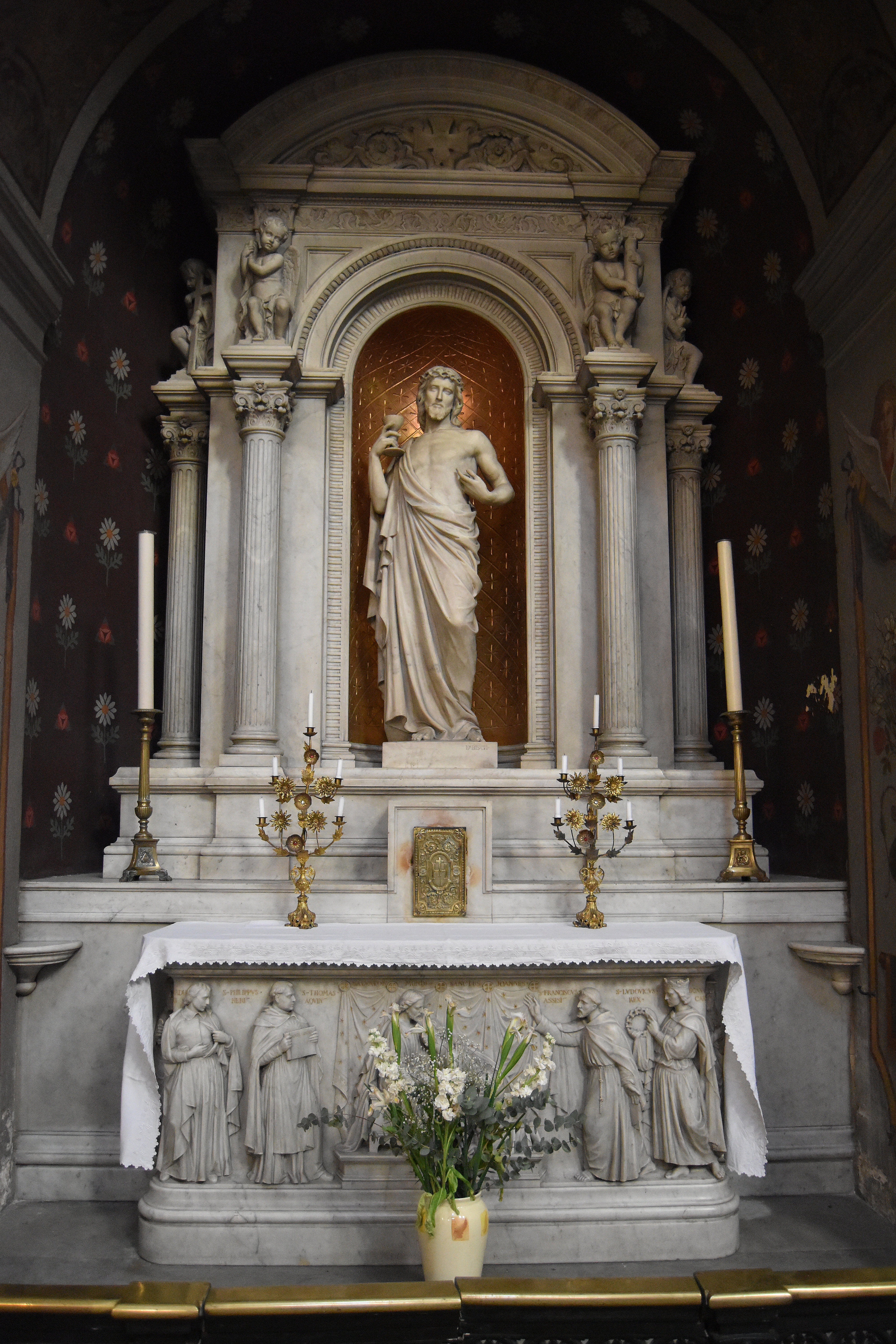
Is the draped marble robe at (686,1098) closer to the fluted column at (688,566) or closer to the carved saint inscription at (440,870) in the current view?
the carved saint inscription at (440,870)

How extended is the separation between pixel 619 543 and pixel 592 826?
5.75 feet

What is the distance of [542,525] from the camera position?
6.58 m

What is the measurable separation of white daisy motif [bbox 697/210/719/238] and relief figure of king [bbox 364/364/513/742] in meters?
1.81

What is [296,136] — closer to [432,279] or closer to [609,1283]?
[432,279]

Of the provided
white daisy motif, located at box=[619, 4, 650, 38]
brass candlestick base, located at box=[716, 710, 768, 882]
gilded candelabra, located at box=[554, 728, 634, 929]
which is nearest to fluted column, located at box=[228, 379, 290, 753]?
gilded candelabra, located at box=[554, 728, 634, 929]

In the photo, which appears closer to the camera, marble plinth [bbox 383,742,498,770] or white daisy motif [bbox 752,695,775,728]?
marble plinth [bbox 383,742,498,770]

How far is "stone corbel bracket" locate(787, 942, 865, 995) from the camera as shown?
498 centimetres

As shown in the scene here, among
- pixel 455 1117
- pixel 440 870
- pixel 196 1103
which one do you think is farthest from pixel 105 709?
pixel 455 1117

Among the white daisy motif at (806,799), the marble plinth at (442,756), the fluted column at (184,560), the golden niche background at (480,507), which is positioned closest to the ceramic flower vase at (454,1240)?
the marble plinth at (442,756)

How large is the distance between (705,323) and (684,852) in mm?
3244

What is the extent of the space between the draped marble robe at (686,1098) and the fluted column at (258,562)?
251 centimetres

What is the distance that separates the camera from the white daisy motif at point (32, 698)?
5527 millimetres

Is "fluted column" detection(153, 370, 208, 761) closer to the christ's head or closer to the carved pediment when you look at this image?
the christ's head

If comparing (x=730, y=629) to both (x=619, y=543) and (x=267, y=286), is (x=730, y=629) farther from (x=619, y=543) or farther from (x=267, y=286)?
(x=267, y=286)
